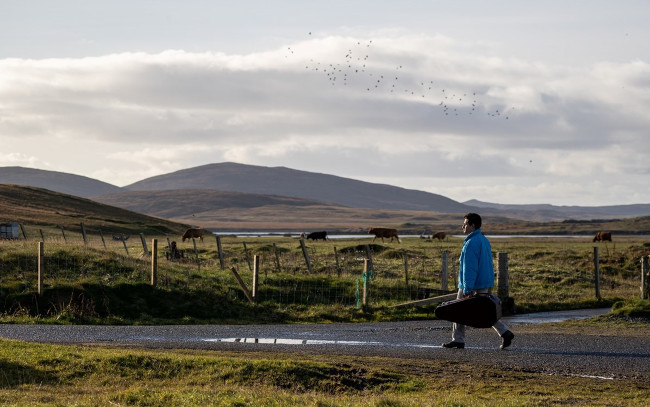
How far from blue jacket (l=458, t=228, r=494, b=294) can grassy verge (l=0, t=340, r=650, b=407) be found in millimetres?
1672

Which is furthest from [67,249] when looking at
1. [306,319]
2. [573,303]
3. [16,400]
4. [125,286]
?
[16,400]

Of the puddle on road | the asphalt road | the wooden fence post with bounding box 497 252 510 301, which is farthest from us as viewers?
the wooden fence post with bounding box 497 252 510 301

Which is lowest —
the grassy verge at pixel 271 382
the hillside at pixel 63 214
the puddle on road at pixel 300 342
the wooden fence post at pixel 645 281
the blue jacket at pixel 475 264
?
the puddle on road at pixel 300 342

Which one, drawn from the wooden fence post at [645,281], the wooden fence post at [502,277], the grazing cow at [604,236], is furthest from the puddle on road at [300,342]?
the grazing cow at [604,236]

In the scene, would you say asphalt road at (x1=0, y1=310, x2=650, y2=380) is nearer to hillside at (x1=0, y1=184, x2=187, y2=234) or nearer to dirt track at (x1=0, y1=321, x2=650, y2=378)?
dirt track at (x1=0, y1=321, x2=650, y2=378)

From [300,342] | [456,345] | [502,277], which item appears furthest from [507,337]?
[502,277]

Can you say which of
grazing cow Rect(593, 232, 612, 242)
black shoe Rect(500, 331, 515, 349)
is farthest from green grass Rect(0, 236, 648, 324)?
grazing cow Rect(593, 232, 612, 242)

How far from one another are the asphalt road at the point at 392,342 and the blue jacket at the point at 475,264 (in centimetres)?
144

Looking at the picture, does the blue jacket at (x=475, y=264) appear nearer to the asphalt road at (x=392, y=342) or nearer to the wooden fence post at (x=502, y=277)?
the asphalt road at (x=392, y=342)

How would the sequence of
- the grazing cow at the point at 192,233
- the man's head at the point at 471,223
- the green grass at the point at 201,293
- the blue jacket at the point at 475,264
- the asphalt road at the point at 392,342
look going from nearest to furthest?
the asphalt road at the point at 392,342 → the blue jacket at the point at 475,264 → the man's head at the point at 471,223 → the green grass at the point at 201,293 → the grazing cow at the point at 192,233

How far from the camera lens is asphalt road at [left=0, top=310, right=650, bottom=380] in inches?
618

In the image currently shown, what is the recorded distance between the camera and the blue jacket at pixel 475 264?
52.1ft

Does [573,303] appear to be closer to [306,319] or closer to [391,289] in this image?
[391,289]

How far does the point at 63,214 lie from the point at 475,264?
9815 cm
